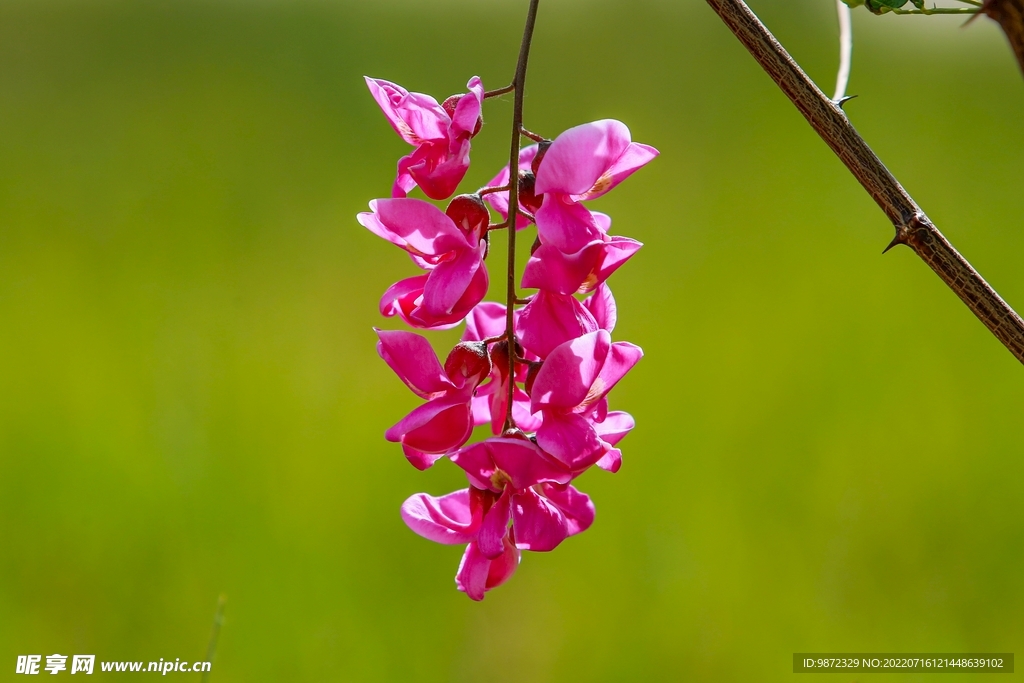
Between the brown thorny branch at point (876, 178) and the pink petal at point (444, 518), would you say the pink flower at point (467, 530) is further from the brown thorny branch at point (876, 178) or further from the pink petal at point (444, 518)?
the brown thorny branch at point (876, 178)

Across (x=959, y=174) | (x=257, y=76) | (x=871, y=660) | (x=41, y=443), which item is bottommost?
(x=871, y=660)

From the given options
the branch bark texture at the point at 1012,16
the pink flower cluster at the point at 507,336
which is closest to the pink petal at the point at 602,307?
the pink flower cluster at the point at 507,336

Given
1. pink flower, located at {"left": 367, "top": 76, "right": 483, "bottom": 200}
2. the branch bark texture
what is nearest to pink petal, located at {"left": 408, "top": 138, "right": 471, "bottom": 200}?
pink flower, located at {"left": 367, "top": 76, "right": 483, "bottom": 200}

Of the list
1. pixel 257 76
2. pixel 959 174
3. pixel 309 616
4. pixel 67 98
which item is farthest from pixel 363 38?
pixel 309 616

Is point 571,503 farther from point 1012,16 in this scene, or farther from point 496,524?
point 1012,16

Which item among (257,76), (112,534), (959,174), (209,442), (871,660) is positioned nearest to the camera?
(871,660)

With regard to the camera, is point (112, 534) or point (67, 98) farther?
point (67, 98)

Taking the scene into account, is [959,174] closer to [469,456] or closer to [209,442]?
[209,442]
